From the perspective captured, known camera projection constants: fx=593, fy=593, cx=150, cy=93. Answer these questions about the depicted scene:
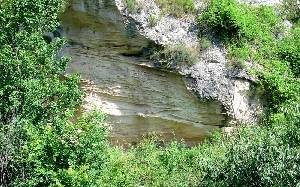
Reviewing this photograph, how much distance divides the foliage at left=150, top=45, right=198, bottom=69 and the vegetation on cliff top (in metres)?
1.31

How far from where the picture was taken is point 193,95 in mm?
19906

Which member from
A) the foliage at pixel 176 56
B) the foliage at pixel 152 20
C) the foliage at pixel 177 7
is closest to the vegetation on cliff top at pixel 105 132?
the foliage at pixel 177 7

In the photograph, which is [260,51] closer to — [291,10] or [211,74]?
[211,74]

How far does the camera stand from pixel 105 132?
14.0 meters

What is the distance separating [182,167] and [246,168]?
13.7 ft

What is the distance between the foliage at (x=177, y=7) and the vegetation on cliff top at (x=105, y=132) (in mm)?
654

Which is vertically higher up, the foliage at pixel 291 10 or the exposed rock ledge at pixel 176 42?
the foliage at pixel 291 10

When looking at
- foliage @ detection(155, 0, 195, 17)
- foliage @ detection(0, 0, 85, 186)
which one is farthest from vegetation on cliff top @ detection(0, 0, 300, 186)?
foliage @ detection(155, 0, 195, 17)

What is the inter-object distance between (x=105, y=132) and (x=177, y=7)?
8.16 m

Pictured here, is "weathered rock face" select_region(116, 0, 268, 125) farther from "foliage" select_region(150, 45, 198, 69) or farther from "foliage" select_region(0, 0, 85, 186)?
"foliage" select_region(0, 0, 85, 186)

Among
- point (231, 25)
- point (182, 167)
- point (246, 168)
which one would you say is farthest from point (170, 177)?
point (231, 25)

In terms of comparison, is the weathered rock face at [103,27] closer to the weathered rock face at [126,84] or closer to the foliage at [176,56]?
the weathered rock face at [126,84]

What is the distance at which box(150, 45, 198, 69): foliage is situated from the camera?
65.5ft

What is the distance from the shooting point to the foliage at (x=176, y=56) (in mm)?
19969
